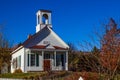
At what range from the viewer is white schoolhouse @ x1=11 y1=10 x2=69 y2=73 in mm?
44062

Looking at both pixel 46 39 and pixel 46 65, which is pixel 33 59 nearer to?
pixel 46 65

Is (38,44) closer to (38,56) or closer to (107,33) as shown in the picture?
(38,56)

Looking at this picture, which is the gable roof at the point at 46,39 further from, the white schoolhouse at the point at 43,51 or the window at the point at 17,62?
the window at the point at 17,62

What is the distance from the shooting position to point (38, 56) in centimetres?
4441

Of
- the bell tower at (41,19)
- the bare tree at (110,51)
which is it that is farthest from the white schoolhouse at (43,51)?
the bare tree at (110,51)

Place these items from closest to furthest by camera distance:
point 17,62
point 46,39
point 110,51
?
point 110,51 < point 46,39 < point 17,62

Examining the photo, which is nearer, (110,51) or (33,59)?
(110,51)

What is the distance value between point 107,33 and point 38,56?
81.0ft

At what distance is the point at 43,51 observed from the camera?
44281 mm

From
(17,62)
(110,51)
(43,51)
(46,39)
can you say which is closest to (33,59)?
(43,51)

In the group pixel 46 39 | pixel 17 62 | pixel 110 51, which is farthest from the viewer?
pixel 17 62

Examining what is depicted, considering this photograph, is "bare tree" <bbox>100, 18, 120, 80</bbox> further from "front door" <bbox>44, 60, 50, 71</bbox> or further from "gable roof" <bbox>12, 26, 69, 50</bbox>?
"gable roof" <bbox>12, 26, 69, 50</bbox>

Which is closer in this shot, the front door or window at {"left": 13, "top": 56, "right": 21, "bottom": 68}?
the front door

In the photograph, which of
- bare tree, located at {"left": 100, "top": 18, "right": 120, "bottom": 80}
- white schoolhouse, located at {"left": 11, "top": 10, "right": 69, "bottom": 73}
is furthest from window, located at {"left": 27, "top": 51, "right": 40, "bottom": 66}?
bare tree, located at {"left": 100, "top": 18, "right": 120, "bottom": 80}
